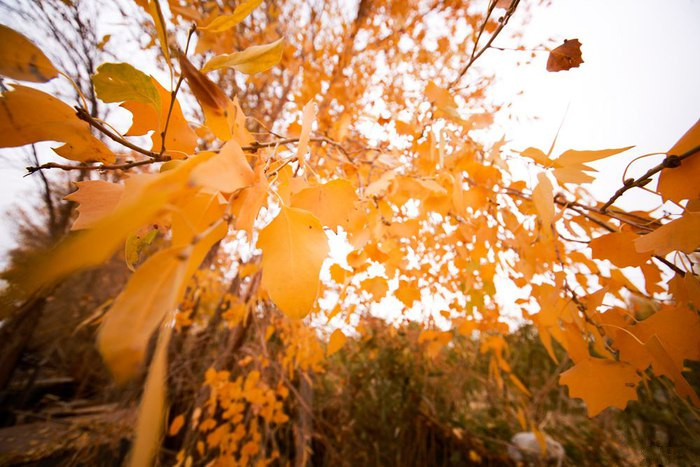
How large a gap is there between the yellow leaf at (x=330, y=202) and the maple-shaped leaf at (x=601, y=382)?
0.51 meters

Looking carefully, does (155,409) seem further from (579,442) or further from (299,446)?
(579,442)

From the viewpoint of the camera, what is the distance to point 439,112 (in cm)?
87

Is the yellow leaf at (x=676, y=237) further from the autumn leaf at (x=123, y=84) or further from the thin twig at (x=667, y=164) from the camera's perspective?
the autumn leaf at (x=123, y=84)

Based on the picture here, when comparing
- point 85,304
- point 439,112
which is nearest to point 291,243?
point 439,112

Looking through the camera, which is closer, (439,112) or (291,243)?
(291,243)

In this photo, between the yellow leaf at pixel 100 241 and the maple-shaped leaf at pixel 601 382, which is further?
the maple-shaped leaf at pixel 601 382

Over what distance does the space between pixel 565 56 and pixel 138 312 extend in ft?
2.73

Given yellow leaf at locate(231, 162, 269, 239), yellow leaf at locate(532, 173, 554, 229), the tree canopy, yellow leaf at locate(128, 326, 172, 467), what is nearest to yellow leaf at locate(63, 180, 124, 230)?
A: the tree canopy

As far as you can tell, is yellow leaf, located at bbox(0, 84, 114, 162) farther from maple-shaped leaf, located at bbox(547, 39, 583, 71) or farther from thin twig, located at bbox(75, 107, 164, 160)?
maple-shaped leaf, located at bbox(547, 39, 583, 71)

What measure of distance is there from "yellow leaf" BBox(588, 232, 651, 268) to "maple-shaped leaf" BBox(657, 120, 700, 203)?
0.12 meters

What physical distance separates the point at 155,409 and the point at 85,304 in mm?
7822

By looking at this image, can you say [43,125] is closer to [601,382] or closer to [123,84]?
[123,84]

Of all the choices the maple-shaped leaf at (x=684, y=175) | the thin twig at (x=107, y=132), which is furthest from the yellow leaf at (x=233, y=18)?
the maple-shaped leaf at (x=684, y=175)

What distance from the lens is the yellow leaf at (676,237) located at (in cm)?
39
